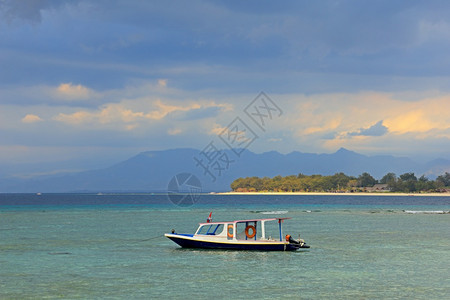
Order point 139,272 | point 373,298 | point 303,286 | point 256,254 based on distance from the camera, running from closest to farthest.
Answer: point 373,298, point 303,286, point 139,272, point 256,254

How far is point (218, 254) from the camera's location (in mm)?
55469

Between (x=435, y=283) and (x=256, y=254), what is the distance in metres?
18.9

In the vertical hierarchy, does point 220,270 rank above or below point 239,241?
below

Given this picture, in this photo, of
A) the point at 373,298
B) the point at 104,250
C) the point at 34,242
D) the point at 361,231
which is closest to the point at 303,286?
the point at 373,298

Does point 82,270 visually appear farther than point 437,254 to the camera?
No

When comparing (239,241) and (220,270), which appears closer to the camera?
(220,270)

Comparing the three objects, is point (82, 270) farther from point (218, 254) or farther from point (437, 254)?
point (437, 254)

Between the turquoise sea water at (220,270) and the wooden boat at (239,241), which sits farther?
the wooden boat at (239,241)

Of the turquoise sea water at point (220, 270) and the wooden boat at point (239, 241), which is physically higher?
the wooden boat at point (239, 241)

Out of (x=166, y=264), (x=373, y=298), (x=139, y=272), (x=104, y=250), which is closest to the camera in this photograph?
(x=373, y=298)

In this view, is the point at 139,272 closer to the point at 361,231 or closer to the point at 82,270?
the point at 82,270

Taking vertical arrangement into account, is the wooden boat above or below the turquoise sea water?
above

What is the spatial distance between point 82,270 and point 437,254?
33821 millimetres

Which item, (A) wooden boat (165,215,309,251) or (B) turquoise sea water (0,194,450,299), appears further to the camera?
(A) wooden boat (165,215,309,251)
